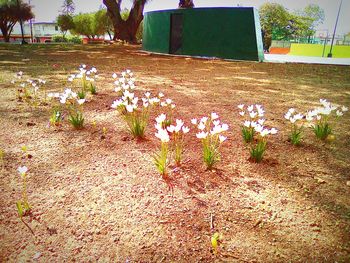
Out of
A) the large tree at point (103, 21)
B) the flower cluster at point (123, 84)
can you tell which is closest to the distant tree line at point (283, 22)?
the large tree at point (103, 21)

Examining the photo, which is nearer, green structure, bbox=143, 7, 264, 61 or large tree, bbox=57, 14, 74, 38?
green structure, bbox=143, 7, 264, 61

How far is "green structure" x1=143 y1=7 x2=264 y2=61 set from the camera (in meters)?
13.4

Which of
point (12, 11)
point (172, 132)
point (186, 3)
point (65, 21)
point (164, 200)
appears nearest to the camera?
point (164, 200)

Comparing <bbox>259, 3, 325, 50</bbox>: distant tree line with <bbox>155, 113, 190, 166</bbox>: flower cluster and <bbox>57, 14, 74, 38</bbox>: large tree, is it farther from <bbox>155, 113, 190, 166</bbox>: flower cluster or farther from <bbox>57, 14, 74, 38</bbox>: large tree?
<bbox>155, 113, 190, 166</bbox>: flower cluster

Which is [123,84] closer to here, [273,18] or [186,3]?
[186,3]

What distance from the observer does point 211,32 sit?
562 inches

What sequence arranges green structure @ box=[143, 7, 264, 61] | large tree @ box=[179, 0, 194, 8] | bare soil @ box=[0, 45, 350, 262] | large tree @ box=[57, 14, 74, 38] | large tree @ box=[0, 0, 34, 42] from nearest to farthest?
1. bare soil @ box=[0, 45, 350, 262]
2. green structure @ box=[143, 7, 264, 61]
3. large tree @ box=[179, 0, 194, 8]
4. large tree @ box=[0, 0, 34, 42]
5. large tree @ box=[57, 14, 74, 38]

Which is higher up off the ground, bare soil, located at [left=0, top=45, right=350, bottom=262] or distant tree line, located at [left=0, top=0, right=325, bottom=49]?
distant tree line, located at [left=0, top=0, right=325, bottom=49]

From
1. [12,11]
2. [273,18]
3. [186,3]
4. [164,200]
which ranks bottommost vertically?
[164,200]

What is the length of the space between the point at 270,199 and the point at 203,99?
332 centimetres

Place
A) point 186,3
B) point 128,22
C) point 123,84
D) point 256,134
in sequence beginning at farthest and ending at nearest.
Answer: point 128,22 → point 186,3 → point 123,84 → point 256,134

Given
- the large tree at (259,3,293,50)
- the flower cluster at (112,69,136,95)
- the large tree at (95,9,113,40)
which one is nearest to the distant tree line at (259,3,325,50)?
the large tree at (259,3,293,50)

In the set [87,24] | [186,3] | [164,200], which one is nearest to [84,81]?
[164,200]

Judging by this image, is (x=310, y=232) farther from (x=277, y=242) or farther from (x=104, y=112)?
(x=104, y=112)
